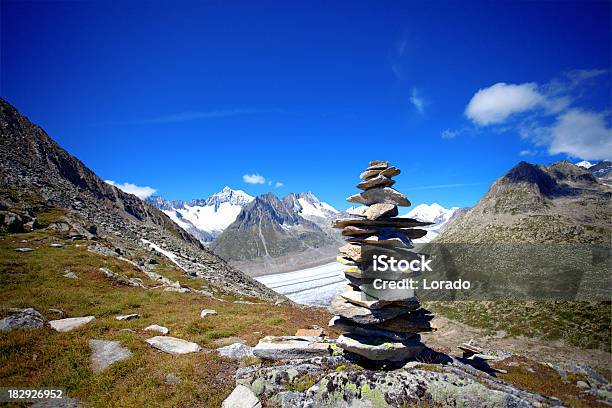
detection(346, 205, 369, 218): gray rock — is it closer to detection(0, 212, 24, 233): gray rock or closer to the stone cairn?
the stone cairn

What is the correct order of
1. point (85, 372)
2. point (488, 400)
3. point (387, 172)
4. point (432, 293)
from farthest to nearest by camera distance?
1. point (432, 293)
2. point (387, 172)
3. point (85, 372)
4. point (488, 400)

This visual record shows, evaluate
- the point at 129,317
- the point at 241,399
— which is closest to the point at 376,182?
the point at 241,399

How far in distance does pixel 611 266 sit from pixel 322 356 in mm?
151356

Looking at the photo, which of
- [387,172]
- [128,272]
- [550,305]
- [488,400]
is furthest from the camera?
[550,305]

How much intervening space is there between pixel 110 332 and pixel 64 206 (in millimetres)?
53931

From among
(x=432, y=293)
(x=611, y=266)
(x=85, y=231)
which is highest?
(x=85, y=231)

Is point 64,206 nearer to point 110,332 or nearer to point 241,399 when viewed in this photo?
point 110,332

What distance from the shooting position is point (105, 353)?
12.5m

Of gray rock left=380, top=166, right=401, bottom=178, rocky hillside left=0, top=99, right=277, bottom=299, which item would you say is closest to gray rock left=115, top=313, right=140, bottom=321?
gray rock left=380, top=166, right=401, bottom=178

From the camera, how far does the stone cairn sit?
39.7 feet

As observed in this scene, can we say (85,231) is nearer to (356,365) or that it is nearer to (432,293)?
(356,365)

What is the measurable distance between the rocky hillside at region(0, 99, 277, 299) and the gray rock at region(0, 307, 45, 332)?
2666cm

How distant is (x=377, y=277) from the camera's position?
41.5 feet

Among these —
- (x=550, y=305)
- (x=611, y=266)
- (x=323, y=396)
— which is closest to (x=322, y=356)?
(x=323, y=396)
